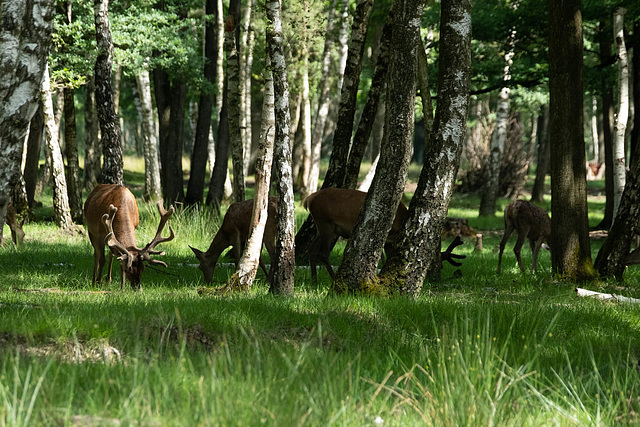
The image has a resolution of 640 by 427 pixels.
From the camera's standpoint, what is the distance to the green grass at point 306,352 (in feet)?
14.2

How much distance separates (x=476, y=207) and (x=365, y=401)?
23.9 m

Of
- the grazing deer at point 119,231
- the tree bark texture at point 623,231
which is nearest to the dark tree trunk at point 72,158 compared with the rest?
the grazing deer at point 119,231

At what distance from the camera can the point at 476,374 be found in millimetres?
4984

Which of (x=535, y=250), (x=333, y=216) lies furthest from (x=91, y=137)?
(x=535, y=250)

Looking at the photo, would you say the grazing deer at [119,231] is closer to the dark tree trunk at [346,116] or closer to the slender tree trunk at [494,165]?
the dark tree trunk at [346,116]

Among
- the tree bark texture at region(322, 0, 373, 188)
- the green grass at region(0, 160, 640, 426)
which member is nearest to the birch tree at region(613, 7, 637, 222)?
the green grass at region(0, 160, 640, 426)

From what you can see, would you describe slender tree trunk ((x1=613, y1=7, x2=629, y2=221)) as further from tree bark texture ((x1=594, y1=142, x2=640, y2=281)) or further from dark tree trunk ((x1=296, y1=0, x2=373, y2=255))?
dark tree trunk ((x1=296, y1=0, x2=373, y2=255))

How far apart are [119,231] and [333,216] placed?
2.97 metres

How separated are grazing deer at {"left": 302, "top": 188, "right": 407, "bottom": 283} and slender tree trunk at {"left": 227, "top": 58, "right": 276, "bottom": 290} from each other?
1546mm

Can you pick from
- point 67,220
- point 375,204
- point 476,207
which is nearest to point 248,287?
point 375,204

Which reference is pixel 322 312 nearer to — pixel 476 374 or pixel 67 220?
pixel 476 374

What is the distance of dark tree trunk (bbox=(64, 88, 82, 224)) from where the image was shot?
1769cm

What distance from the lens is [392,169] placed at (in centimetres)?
884

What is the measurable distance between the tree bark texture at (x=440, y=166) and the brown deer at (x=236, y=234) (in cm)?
257
